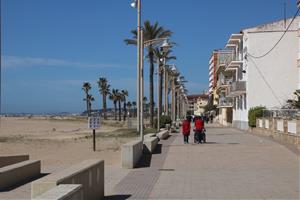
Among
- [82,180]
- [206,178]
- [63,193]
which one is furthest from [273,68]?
[63,193]

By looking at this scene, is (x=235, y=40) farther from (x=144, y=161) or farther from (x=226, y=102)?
(x=144, y=161)

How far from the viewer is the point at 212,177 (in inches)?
555

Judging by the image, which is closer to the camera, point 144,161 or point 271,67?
point 144,161

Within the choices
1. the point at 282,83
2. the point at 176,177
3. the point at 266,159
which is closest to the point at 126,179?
the point at 176,177

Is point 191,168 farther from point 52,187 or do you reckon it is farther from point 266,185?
point 52,187

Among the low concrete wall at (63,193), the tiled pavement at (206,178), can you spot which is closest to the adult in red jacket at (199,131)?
the tiled pavement at (206,178)

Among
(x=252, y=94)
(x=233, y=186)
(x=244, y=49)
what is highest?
(x=244, y=49)

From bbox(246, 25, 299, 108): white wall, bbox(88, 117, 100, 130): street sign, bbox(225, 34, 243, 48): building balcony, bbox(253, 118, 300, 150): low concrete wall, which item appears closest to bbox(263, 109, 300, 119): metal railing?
bbox(253, 118, 300, 150): low concrete wall

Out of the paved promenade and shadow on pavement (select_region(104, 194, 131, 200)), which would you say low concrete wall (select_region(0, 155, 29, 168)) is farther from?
shadow on pavement (select_region(104, 194, 131, 200))

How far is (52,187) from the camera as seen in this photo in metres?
7.72

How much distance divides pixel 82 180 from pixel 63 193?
224 centimetres

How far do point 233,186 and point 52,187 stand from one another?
5642 mm

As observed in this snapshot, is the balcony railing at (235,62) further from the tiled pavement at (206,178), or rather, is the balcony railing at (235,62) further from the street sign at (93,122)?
the tiled pavement at (206,178)

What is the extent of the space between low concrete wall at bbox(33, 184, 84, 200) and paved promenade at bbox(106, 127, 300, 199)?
11.2 feet
